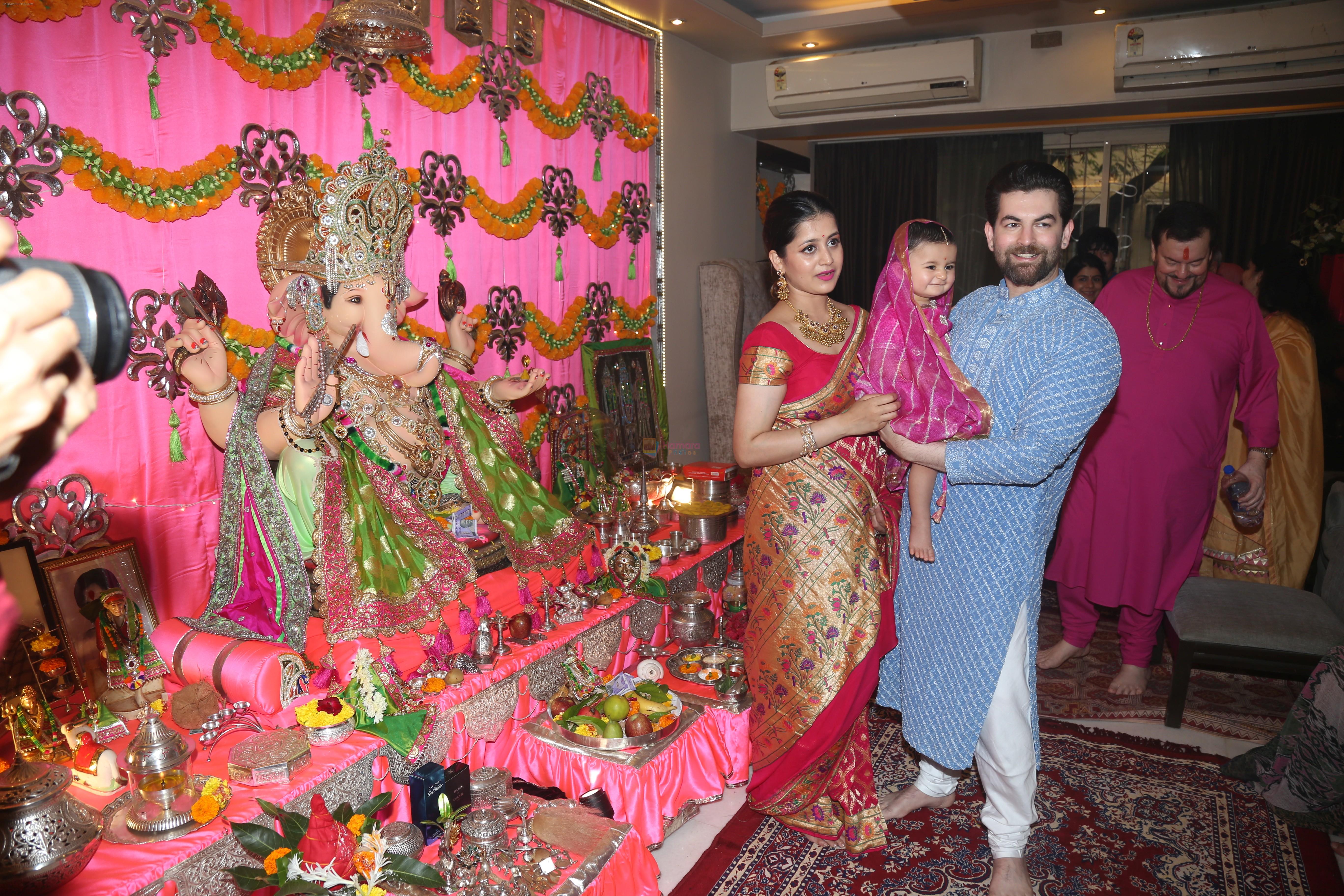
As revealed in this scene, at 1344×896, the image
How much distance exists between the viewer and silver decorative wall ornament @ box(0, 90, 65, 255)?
1.95 meters

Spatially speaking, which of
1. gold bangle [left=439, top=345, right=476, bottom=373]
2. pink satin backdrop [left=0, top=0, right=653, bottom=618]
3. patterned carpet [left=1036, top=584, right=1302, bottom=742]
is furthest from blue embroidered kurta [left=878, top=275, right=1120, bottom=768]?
pink satin backdrop [left=0, top=0, right=653, bottom=618]

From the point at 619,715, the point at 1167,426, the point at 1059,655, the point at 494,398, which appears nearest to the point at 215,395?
the point at 494,398

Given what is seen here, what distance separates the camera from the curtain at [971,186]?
6.86 metres

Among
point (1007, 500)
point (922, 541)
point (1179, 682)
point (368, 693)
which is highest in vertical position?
point (1007, 500)

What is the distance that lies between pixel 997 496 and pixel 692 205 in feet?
11.3

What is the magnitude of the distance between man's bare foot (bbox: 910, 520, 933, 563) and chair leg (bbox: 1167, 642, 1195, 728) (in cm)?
176

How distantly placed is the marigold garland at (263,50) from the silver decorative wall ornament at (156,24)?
0.12ft

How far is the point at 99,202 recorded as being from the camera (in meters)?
2.14

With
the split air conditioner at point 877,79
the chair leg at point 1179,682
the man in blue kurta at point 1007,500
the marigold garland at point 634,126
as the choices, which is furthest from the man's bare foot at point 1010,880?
the split air conditioner at point 877,79

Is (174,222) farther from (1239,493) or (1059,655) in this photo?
(1239,493)

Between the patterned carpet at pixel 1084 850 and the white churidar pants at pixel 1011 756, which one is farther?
the patterned carpet at pixel 1084 850

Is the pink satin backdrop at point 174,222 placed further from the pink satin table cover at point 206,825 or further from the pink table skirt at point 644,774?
the pink table skirt at point 644,774

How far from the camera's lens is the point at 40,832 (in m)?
1.52

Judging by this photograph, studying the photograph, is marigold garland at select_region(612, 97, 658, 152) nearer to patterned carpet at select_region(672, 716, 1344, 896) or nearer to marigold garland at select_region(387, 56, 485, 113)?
marigold garland at select_region(387, 56, 485, 113)
